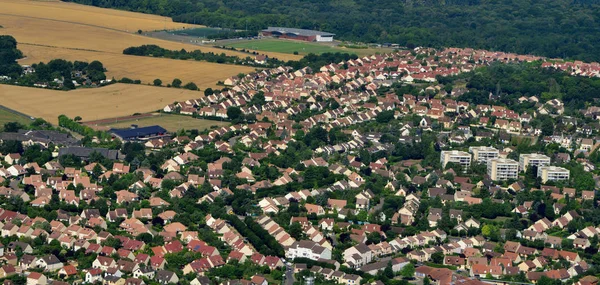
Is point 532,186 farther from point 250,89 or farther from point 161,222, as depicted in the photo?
point 250,89

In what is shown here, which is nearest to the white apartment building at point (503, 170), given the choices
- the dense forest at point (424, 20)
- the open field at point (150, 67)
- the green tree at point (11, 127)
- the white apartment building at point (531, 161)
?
the white apartment building at point (531, 161)

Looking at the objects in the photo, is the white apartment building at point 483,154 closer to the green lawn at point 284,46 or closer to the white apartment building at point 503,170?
the white apartment building at point 503,170

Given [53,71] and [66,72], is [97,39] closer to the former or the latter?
[53,71]

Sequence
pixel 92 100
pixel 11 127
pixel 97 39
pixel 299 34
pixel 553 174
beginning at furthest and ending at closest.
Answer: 1. pixel 299 34
2. pixel 97 39
3. pixel 92 100
4. pixel 11 127
5. pixel 553 174

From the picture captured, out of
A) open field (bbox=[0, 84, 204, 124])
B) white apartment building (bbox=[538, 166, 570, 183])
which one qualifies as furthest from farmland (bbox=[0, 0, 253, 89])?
white apartment building (bbox=[538, 166, 570, 183])

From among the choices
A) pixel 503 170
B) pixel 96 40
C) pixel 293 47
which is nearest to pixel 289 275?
pixel 503 170

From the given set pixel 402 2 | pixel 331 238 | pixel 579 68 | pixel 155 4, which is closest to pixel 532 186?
pixel 331 238

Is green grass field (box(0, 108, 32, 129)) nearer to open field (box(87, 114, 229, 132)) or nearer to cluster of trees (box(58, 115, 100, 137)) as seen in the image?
cluster of trees (box(58, 115, 100, 137))
